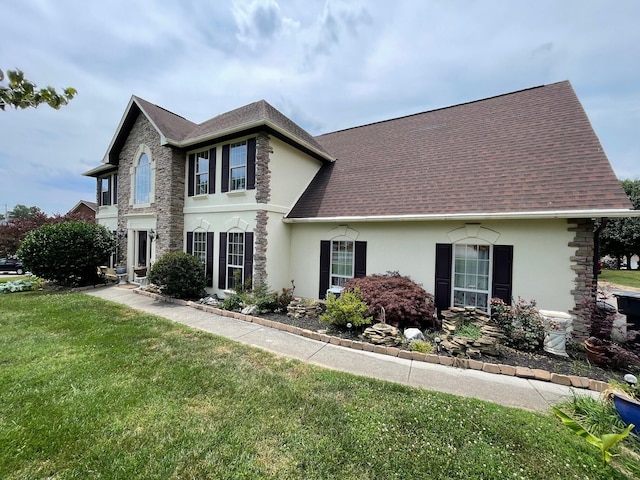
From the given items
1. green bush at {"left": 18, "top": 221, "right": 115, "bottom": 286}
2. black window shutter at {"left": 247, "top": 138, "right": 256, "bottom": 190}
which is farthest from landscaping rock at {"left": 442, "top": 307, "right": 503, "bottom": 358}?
green bush at {"left": 18, "top": 221, "right": 115, "bottom": 286}

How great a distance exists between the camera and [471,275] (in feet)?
24.7

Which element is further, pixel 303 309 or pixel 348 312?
pixel 303 309

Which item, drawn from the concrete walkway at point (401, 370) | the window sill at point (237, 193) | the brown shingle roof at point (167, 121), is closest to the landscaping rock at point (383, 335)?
the concrete walkway at point (401, 370)

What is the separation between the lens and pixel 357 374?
15.7ft

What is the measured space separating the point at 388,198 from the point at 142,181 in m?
12.0

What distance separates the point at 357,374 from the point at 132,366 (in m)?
4.07

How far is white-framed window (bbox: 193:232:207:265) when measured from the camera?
36.6 ft

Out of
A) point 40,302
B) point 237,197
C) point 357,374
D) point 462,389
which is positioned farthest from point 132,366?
point 40,302

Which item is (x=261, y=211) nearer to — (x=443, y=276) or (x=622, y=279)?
(x=443, y=276)

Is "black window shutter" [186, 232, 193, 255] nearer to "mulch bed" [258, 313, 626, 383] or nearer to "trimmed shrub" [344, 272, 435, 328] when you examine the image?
"trimmed shrub" [344, 272, 435, 328]

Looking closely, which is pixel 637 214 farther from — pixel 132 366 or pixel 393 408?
pixel 132 366

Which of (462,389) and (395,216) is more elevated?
(395,216)

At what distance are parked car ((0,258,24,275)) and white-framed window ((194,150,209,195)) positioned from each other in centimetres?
2351

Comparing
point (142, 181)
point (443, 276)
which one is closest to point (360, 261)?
point (443, 276)
